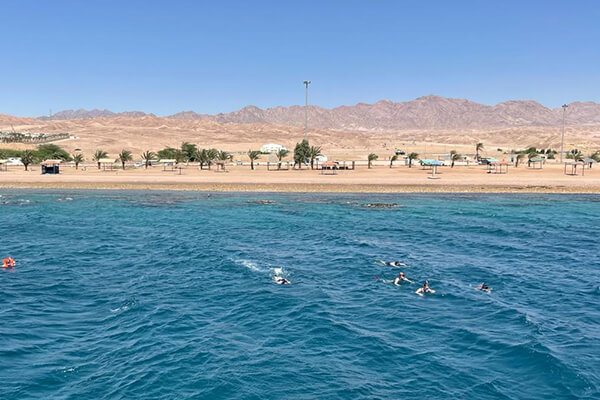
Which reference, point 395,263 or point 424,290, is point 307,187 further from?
point 424,290

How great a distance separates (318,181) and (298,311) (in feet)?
158

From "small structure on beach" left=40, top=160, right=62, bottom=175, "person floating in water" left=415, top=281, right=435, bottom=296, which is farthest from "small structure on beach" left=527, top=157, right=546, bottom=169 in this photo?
"small structure on beach" left=40, top=160, right=62, bottom=175

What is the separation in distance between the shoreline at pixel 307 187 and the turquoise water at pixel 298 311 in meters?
20.0

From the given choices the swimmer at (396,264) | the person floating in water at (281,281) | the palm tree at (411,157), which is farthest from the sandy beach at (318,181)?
the person floating in water at (281,281)

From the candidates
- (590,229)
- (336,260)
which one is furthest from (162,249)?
(590,229)

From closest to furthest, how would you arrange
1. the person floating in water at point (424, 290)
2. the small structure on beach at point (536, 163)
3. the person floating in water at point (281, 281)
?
the person floating in water at point (424, 290)
the person floating in water at point (281, 281)
the small structure on beach at point (536, 163)

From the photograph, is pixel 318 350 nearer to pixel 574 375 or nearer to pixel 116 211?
pixel 574 375

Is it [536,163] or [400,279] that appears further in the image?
[536,163]

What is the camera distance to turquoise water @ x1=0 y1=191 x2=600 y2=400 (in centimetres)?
1588

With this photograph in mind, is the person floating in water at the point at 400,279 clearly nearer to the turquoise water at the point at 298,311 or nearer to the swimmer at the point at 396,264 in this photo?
the turquoise water at the point at 298,311

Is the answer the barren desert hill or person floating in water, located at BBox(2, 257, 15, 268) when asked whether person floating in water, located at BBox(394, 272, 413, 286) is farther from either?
the barren desert hill

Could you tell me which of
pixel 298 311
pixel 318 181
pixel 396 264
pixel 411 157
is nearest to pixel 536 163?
→ pixel 411 157

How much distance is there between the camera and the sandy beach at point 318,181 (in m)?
64.3

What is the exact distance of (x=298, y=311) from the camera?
22016mm
